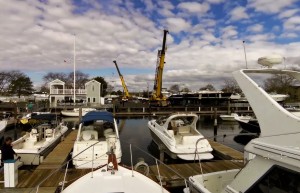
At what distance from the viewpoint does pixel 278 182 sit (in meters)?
5.36

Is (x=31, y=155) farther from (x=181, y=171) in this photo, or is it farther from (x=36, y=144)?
(x=181, y=171)

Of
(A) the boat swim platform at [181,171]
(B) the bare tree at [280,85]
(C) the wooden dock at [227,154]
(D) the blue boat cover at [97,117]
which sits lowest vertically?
(C) the wooden dock at [227,154]

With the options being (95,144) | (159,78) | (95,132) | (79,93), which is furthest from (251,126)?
(79,93)

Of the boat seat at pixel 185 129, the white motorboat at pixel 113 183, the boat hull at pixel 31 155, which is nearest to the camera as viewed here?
the white motorboat at pixel 113 183

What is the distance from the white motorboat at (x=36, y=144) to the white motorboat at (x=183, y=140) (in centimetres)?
640

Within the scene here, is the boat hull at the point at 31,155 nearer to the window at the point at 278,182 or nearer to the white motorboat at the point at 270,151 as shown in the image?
the white motorboat at the point at 270,151

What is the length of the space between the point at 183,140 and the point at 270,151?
32.4ft

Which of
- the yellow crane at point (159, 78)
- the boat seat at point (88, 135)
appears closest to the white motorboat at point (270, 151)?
the boat seat at point (88, 135)

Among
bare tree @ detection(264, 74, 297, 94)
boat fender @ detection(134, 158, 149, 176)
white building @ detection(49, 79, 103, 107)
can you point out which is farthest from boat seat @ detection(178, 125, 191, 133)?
bare tree @ detection(264, 74, 297, 94)

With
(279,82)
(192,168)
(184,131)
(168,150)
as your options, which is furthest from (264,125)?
(279,82)

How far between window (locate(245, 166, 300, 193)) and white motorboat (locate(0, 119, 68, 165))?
11088mm

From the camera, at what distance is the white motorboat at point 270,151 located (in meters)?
5.15

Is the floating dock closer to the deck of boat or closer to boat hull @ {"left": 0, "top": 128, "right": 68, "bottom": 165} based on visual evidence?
the deck of boat

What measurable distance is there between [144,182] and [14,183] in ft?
17.1
